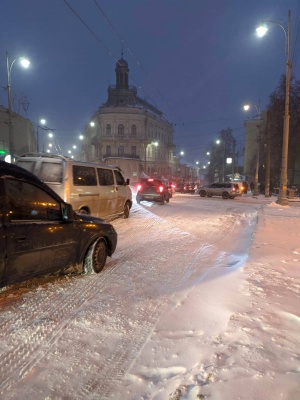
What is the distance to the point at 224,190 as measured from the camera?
28250mm

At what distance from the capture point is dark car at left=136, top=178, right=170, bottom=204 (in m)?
19.3

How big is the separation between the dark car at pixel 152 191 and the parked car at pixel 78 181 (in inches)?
332

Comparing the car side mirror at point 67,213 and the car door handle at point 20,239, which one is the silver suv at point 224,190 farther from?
the car door handle at point 20,239

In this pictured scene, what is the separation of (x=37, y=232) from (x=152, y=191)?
15449 mm

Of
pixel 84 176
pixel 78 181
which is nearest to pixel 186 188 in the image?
pixel 84 176

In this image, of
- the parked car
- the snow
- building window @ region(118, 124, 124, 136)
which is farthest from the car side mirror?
building window @ region(118, 124, 124, 136)

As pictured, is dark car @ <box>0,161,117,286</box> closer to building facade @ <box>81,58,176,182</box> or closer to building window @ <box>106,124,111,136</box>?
building facade @ <box>81,58,176,182</box>

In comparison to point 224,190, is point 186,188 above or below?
below

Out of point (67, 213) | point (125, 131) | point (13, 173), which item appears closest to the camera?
point (13, 173)

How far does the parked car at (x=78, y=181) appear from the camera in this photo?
8.18m

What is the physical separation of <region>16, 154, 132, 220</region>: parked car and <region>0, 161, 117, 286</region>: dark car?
10.2 ft

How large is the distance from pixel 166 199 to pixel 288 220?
374 inches

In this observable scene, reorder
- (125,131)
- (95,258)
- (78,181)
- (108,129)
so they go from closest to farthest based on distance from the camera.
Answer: (95,258) < (78,181) < (125,131) < (108,129)

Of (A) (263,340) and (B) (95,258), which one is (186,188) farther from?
(A) (263,340)
